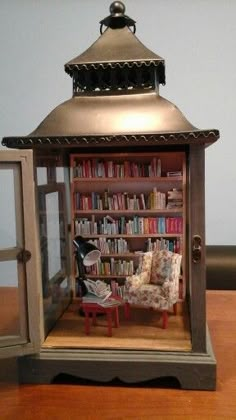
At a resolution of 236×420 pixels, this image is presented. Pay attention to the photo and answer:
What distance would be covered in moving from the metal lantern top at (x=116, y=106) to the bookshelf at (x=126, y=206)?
361mm

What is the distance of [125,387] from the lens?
4.83ft

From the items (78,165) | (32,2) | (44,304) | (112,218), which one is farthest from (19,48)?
(44,304)

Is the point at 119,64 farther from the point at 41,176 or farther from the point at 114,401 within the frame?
the point at 114,401

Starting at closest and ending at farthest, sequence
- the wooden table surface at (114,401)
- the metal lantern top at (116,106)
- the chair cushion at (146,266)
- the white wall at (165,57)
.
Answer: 1. the wooden table surface at (114,401)
2. the metal lantern top at (116,106)
3. the chair cushion at (146,266)
4. the white wall at (165,57)

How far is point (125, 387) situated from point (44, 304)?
18.9 inches

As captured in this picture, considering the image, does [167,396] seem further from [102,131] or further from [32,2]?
[32,2]

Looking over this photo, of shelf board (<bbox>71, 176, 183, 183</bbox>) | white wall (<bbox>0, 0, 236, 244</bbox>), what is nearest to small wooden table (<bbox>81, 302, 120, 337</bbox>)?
shelf board (<bbox>71, 176, 183, 183</bbox>)

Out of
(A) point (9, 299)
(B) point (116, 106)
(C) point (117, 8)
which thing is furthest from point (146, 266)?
(C) point (117, 8)

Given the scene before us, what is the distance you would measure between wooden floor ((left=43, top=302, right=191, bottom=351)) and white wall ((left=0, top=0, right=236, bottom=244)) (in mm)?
1383

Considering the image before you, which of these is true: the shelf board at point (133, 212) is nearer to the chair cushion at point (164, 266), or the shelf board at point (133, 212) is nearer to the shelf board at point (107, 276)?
the chair cushion at point (164, 266)

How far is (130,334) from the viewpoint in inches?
65.2

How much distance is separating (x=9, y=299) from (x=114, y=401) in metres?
0.58

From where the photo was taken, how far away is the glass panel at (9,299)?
4.96 feet

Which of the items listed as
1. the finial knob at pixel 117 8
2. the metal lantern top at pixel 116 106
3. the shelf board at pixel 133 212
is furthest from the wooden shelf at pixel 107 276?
the finial knob at pixel 117 8
